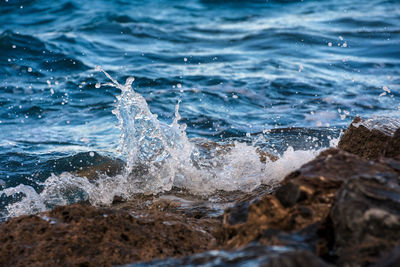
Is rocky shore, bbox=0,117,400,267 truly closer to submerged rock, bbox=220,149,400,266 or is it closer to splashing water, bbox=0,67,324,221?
submerged rock, bbox=220,149,400,266

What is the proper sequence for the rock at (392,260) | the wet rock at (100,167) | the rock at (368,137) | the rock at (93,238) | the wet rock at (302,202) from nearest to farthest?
the rock at (392,260), the wet rock at (302,202), the rock at (93,238), the rock at (368,137), the wet rock at (100,167)

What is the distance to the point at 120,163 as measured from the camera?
5.48m

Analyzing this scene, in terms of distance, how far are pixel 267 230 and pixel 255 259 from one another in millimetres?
510

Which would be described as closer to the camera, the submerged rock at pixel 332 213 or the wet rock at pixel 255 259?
the wet rock at pixel 255 259

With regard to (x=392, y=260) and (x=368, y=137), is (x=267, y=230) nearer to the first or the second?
(x=392, y=260)

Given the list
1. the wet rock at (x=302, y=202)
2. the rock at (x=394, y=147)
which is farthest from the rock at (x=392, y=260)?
the rock at (x=394, y=147)

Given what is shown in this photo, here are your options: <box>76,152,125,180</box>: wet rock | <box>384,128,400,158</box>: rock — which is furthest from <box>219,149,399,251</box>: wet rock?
<box>76,152,125,180</box>: wet rock

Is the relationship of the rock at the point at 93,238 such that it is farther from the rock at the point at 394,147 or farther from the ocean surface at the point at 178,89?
A: the ocean surface at the point at 178,89

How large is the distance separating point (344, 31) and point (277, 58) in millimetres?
2710

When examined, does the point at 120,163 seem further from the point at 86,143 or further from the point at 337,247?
the point at 337,247

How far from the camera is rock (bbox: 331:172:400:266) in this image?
1.87 metres

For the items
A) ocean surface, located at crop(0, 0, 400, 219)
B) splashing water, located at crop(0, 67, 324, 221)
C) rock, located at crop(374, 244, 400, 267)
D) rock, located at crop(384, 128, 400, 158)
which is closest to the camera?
rock, located at crop(374, 244, 400, 267)

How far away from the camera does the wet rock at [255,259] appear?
1.54m

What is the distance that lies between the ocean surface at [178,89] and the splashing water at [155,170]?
0.6 inches
